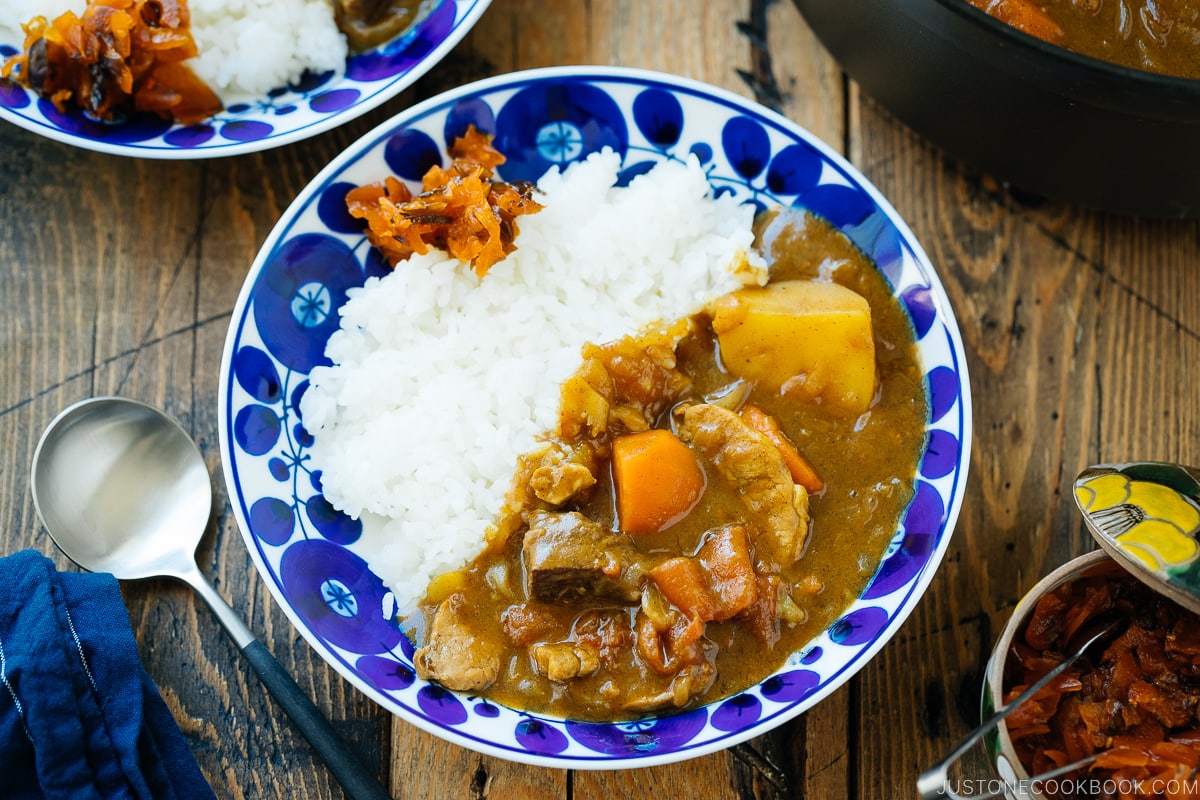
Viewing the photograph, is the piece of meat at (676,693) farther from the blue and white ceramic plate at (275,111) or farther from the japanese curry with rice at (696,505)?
the blue and white ceramic plate at (275,111)

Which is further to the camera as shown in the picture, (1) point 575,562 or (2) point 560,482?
(2) point 560,482

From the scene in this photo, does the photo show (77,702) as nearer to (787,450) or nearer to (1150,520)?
(787,450)

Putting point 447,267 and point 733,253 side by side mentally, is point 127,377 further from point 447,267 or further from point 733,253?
point 733,253

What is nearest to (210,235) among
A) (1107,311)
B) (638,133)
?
(638,133)

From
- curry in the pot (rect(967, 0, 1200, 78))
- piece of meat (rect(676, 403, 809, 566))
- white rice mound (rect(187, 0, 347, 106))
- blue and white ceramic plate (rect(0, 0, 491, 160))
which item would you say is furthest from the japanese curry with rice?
curry in the pot (rect(967, 0, 1200, 78))

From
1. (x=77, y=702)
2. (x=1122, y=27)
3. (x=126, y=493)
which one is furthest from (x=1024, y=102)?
(x=77, y=702)

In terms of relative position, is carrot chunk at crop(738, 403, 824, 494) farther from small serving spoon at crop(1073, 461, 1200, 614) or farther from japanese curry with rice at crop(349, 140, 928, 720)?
small serving spoon at crop(1073, 461, 1200, 614)

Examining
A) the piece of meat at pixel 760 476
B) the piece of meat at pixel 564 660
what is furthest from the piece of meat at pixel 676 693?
the piece of meat at pixel 760 476
